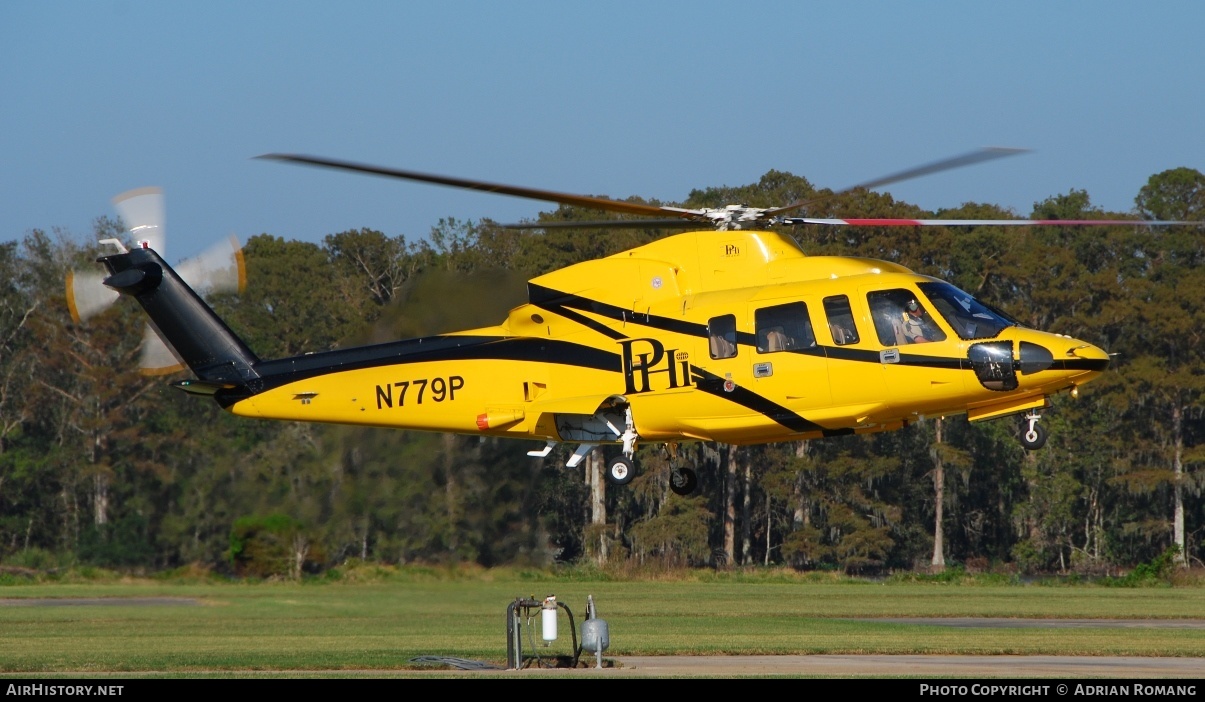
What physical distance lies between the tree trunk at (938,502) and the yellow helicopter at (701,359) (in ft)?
140

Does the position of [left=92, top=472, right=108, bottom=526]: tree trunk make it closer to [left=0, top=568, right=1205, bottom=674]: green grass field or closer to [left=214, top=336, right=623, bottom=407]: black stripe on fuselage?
[left=0, top=568, right=1205, bottom=674]: green grass field

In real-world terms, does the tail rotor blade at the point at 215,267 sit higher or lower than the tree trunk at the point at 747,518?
higher

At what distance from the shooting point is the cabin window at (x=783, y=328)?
1970 centimetres

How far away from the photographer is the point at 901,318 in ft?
63.9

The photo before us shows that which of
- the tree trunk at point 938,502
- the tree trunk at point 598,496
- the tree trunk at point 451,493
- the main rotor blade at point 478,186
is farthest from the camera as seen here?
the tree trunk at point 938,502

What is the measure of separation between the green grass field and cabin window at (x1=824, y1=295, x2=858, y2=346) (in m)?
7.82

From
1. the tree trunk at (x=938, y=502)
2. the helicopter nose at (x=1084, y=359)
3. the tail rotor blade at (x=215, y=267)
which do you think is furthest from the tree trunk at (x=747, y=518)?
the helicopter nose at (x=1084, y=359)

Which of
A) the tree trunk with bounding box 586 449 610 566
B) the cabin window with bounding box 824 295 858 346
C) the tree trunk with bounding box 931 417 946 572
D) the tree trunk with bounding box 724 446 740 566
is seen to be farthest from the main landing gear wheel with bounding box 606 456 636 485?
the tree trunk with bounding box 931 417 946 572

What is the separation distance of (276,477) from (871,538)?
123 ft

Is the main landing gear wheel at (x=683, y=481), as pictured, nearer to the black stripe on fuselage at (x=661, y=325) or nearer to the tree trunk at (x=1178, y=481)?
the black stripe on fuselage at (x=661, y=325)

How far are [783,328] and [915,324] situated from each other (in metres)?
1.60

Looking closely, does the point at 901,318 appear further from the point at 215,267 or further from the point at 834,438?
the point at 834,438

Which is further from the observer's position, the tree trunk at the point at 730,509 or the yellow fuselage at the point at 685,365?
the tree trunk at the point at 730,509
